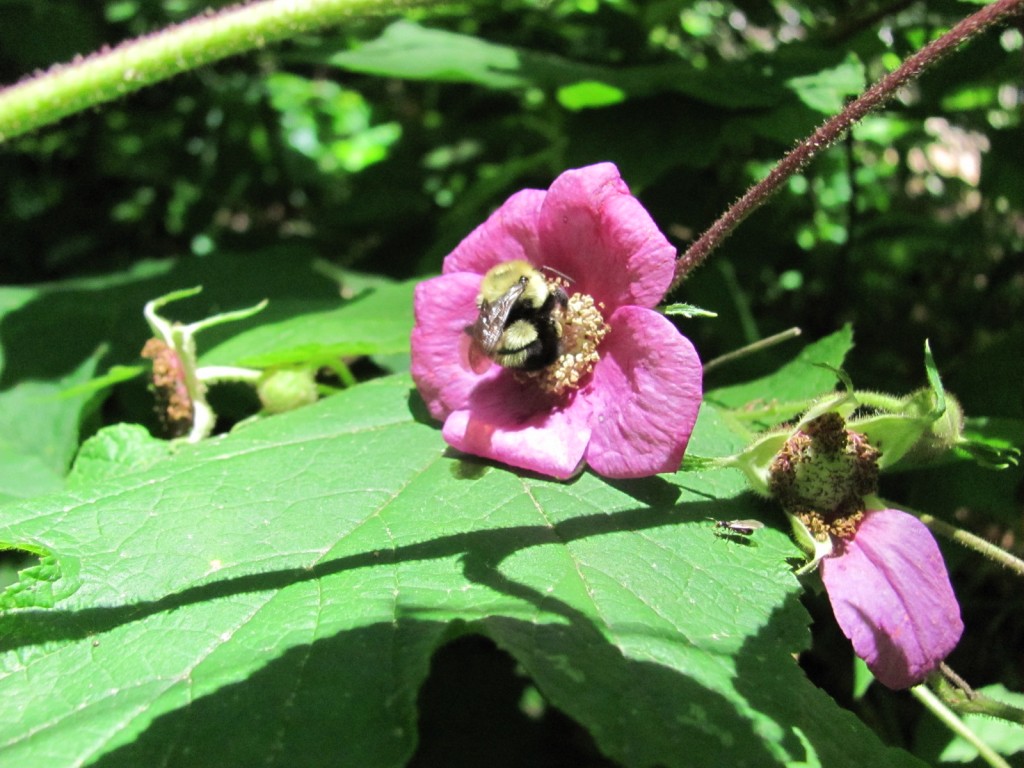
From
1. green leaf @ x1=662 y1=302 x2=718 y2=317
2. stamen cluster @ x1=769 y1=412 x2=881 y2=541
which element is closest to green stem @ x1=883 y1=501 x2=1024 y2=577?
stamen cluster @ x1=769 y1=412 x2=881 y2=541

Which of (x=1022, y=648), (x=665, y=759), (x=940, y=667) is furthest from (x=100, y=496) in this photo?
(x=1022, y=648)

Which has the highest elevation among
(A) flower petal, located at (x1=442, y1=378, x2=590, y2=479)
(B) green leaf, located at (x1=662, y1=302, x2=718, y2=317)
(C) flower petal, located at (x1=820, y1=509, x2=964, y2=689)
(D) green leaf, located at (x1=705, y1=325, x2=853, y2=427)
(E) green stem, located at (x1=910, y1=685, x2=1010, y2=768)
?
(B) green leaf, located at (x1=662, y1=302, x2=718, y2=317)

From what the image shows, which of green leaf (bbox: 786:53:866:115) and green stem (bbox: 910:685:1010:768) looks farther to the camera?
green leaf (bbox: 786:53:866:115)

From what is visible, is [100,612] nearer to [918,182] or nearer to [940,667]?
[940,667]

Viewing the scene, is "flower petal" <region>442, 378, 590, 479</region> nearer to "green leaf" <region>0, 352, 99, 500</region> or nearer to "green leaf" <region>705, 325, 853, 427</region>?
"green leaf" <region>705, 325, 853, 427</region>

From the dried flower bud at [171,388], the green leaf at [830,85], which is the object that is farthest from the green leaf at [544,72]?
the dried flower bud at [171,388]

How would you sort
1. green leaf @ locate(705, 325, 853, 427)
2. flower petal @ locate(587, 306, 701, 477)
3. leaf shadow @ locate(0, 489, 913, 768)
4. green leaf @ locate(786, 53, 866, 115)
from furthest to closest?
A: green leaf @ locate(786, 53, 866, 115), green leaf @ locate(705, 325, 853, 427), flower petal @ locate(587, 306, 701, 477), leaf shadow @ locate(0, 489, 913, 768)
